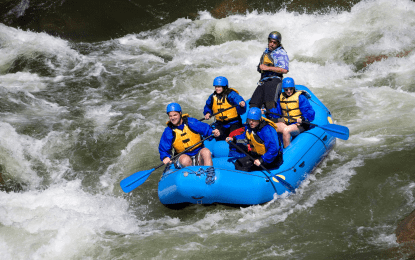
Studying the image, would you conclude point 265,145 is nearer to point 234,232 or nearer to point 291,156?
point 291,156

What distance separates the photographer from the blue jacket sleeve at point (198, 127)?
481cm

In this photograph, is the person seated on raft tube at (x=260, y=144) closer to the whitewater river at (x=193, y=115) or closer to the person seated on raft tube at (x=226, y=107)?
the whitewater river at (x=193, y=115)

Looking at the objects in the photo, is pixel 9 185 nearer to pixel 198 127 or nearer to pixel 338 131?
pixel 198 127

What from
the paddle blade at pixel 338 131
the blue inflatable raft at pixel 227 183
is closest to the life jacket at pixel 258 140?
the blue inflatable raft at pixel 227 183

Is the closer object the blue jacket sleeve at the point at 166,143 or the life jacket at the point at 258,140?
the life jacket at the point at 258,140

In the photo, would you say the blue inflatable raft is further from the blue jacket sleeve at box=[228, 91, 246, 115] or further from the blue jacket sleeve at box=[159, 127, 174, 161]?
the blue jacket sleeve at box=[228, 91, 246, 115]

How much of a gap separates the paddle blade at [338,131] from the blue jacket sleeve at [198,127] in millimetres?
1524

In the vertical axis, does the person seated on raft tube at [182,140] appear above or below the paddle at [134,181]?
above

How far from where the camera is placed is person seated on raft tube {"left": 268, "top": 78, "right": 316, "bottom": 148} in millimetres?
5105

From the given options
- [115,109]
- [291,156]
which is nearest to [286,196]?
[291,156]

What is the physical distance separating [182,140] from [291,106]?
1524 mm

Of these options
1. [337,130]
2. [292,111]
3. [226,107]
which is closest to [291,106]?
[292,111]

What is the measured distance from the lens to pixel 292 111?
206 inches

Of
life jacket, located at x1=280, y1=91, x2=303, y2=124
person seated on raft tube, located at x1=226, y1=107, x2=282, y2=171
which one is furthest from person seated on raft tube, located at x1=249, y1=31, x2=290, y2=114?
person seated on raft tube, located at x1=226, y1=107, x2=282, y2=171
